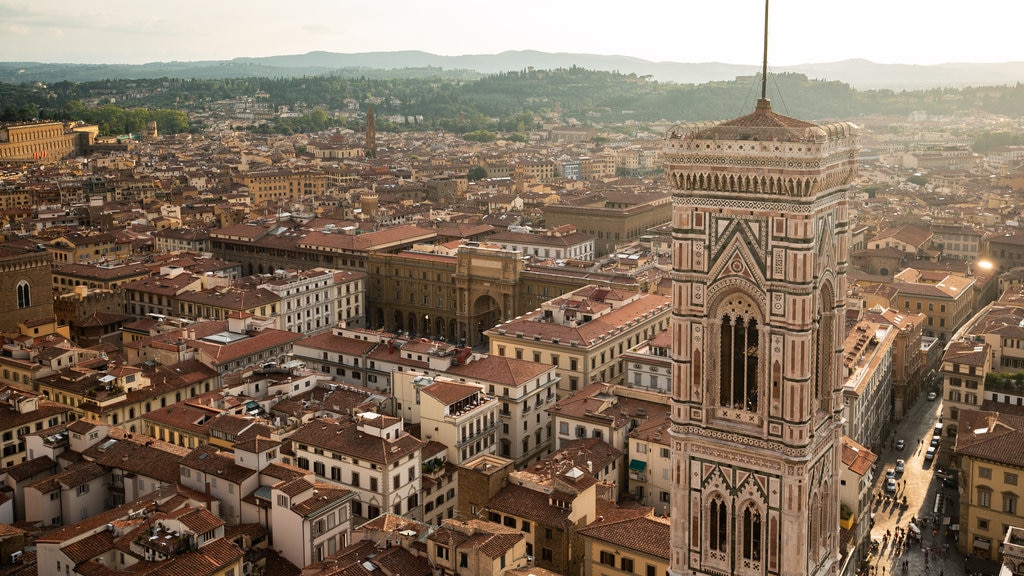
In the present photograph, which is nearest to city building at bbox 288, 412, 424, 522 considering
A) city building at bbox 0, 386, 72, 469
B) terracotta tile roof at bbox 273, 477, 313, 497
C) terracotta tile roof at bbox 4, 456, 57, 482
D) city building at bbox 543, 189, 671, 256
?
terracotta tile roof at bbox 273, 477, 313, 497

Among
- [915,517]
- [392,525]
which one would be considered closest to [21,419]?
[392,525]

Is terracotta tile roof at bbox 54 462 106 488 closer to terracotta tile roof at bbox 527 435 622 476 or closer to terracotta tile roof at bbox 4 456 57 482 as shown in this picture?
terracotta tile roof at bbox 4 456 57 482

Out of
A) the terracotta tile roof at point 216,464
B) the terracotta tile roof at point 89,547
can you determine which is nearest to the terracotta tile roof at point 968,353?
the terracotta tile roof at point 216,464

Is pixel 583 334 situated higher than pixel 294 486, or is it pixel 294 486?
pixel 583 334

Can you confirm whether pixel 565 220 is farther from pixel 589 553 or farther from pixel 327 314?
pixel 589 553

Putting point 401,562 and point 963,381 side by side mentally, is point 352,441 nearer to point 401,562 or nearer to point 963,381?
point 401,562
